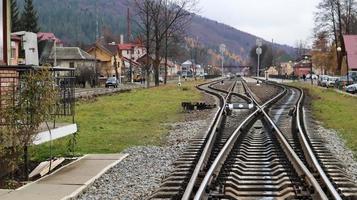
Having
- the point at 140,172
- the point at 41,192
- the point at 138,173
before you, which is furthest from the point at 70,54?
the point at 41,192

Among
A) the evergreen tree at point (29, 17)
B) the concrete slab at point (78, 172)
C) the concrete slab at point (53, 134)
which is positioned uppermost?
the evergreen tree at point (29, 17)

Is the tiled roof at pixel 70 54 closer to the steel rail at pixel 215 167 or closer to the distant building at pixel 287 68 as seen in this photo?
the steel rail at pixel 215 167

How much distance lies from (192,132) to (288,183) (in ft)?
27.3

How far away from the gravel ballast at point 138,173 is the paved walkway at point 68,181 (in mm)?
153

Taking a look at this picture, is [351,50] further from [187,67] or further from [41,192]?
[41,192]

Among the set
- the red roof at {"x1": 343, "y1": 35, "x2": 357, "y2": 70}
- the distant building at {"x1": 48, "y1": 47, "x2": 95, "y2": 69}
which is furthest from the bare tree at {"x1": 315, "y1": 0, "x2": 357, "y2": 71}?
the distant building at {"x1": 48, "y1": 47, "x2": 95, "y2": 69}

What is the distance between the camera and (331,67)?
98188mm

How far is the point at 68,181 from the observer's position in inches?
373

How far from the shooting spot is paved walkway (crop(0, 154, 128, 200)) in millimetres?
8383

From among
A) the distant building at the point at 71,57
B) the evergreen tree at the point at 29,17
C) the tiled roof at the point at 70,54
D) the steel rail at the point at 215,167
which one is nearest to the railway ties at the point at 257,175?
the steel rail at the point at 215,167

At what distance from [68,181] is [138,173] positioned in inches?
56.0

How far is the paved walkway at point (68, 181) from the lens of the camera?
8383 mm

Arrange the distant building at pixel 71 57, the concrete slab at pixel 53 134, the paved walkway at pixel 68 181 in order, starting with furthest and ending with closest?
1. the distant building at pixel 71 57
2. the concrete slab at pixel 53 134
3. the paved walkway at pixel 68 181

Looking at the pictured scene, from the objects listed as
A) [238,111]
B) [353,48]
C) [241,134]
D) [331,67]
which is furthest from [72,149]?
Result: [331,67]
